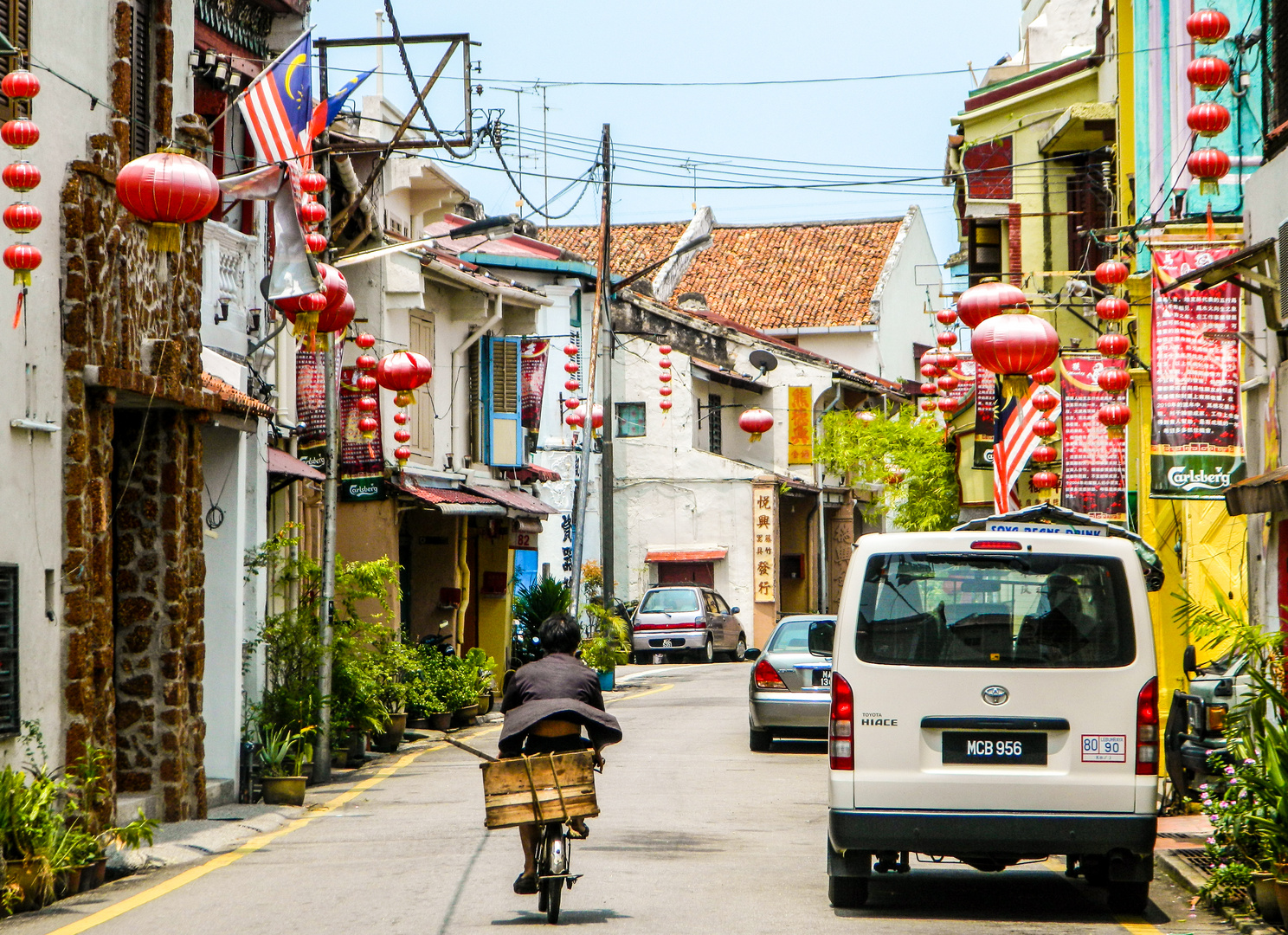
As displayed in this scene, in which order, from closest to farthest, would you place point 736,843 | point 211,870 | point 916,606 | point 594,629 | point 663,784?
1. point 916,606
2. point 211,870
3. point 736,843
4. point 663,784
5. point 594,629

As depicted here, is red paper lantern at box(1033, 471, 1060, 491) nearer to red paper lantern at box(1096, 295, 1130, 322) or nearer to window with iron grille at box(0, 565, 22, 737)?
red paper lantern at box(1096, 295, 1130, 322)

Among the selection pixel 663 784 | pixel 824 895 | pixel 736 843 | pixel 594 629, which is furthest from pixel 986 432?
pixel 824 895

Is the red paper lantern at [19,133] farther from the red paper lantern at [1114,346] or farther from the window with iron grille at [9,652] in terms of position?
the red paper lantern at [1114,346]

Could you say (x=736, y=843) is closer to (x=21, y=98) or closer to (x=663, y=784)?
(x=663, y=784)

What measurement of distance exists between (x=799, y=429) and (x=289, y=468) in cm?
3367

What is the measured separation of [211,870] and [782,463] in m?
40.4

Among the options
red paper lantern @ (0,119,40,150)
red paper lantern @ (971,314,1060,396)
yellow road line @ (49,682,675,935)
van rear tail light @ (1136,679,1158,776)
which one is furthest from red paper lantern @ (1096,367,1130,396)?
red paper lantern @ (0,119,40,150)

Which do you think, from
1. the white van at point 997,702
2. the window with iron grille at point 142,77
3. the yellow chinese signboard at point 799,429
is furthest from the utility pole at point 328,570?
the yellow chinese signboard at point 799,429

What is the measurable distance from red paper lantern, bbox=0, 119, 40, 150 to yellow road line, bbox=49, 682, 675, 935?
4.46 meters

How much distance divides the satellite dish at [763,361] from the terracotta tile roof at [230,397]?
34.9 m

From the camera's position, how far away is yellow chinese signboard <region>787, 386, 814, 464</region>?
50.4 m

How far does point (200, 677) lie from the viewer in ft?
46.2

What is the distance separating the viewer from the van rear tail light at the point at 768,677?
18828mm

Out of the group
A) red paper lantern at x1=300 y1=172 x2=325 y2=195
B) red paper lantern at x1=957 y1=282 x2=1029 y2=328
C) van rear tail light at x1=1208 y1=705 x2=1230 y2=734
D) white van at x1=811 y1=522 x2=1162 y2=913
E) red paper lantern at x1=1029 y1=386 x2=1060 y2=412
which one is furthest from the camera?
red paper lantern at x1=1029 y1=386 x2=1060 y2=412
